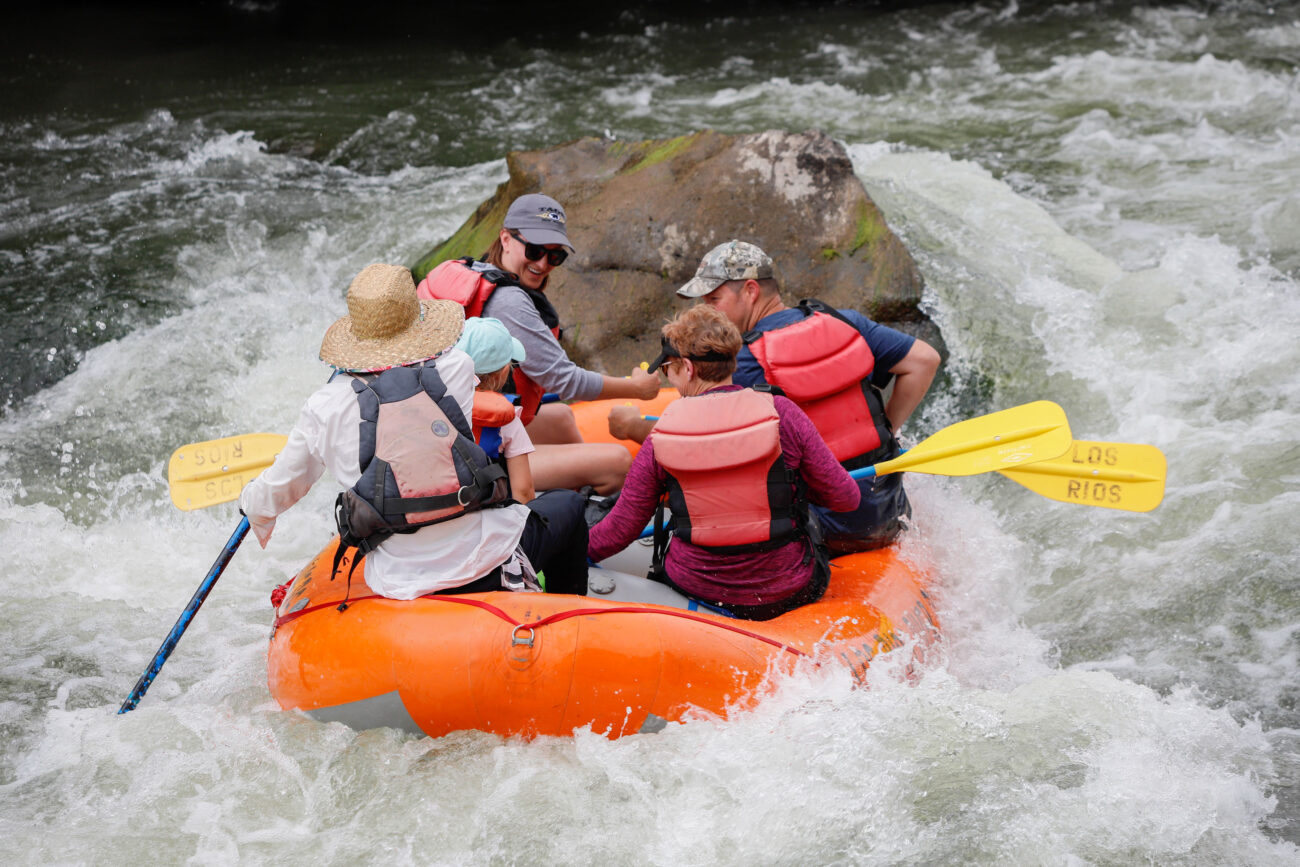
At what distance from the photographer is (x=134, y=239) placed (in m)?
6.73

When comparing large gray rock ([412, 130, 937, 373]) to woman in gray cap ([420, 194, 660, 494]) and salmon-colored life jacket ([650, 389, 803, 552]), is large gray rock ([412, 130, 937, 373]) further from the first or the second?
salmon-colored life jacket ([650, 389, 803, 552])

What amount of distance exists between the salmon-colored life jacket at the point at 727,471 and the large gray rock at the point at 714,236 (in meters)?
2.05

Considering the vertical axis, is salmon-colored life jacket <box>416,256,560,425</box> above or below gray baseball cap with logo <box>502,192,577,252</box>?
below

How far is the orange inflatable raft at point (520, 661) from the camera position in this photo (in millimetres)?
2867

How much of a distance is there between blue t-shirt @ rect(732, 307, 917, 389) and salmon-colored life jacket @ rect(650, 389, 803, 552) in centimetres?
45

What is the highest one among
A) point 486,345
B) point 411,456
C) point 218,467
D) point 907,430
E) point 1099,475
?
point 486,345

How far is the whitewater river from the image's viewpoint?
2.89 m

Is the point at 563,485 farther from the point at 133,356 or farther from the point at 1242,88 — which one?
the point at 1242,88

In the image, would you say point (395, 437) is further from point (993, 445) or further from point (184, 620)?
point (993, 445)

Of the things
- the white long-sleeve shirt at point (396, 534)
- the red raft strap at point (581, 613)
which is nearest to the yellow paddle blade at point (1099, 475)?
the red raft strap at point (581, 613)

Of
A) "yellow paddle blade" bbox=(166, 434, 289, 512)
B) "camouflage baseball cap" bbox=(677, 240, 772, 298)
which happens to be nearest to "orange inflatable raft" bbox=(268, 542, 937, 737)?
"yellow paddle blade" bbox=(166, 434, 289, 512)

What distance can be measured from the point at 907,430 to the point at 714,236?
50.4 inches

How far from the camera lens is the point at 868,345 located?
3.61 metres

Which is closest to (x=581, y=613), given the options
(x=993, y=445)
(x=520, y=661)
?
(x=520, y=661)
